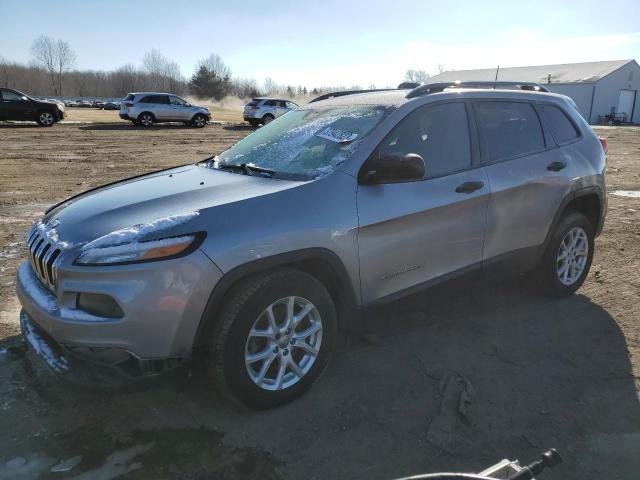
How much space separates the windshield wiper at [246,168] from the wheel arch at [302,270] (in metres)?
0.68

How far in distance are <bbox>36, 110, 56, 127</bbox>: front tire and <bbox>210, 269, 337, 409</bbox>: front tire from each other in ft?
77.8

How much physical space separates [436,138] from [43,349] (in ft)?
9.00

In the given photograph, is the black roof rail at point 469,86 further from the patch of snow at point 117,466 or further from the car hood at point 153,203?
the patch of snow at point 117,466

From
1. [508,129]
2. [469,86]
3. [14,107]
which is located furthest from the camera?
[14,107]

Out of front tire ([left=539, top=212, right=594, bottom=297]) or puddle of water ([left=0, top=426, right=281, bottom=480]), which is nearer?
puddle of water ([left=0, top=426, right=281, bottom=480])

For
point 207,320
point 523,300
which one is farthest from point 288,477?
point 523,300

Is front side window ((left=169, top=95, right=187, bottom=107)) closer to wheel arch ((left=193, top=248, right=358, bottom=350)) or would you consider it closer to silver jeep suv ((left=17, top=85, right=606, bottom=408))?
silver jeep suv ((left=17, top=85, right=606, bottom=408))

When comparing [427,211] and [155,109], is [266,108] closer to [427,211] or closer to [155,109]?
[155,109]

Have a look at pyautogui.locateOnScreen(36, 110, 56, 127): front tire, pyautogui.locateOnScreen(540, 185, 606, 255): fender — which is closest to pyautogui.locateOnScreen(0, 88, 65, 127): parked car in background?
pyautogui.locateOnScreen(36, 110, 56, 127): front tire

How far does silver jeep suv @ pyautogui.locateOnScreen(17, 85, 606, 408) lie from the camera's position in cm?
254

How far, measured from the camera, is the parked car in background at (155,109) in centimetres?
2536

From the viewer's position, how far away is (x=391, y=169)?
10.2 feet

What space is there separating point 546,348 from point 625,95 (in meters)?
56.6

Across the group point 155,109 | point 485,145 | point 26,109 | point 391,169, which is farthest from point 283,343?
point 155,109
